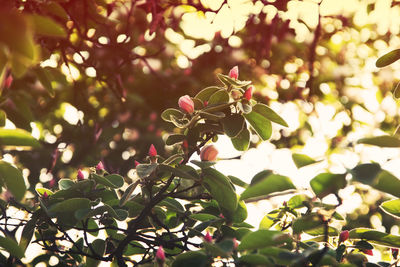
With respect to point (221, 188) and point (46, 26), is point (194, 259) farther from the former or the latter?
point (46, 26)

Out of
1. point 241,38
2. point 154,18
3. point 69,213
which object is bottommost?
point 69,213

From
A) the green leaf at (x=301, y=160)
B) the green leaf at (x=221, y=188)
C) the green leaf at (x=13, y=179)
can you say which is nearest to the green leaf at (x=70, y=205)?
the green leaf at (x=13, y=179)

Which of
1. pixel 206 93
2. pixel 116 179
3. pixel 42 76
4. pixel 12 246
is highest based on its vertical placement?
pixel 42 76

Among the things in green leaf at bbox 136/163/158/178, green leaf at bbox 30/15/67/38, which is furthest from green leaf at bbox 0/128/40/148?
green leaf at bbox 136/163/158/178

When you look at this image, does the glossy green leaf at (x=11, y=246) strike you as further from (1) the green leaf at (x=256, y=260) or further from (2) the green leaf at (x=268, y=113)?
(2) the green leaf at (x=268, y=113)

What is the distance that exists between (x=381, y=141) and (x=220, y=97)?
553 millimetres

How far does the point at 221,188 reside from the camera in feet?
4.73

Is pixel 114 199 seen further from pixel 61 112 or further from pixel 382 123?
pixel 382 123

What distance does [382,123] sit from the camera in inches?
177

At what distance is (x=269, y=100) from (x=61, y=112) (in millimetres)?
1774

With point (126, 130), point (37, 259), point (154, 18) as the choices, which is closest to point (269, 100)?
point (126, 130)

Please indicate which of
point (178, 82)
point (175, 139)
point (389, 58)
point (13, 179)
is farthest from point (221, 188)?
point (178, 82)

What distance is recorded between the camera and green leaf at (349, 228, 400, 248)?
4.64 feet

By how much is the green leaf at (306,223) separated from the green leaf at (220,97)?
1.38 feet
